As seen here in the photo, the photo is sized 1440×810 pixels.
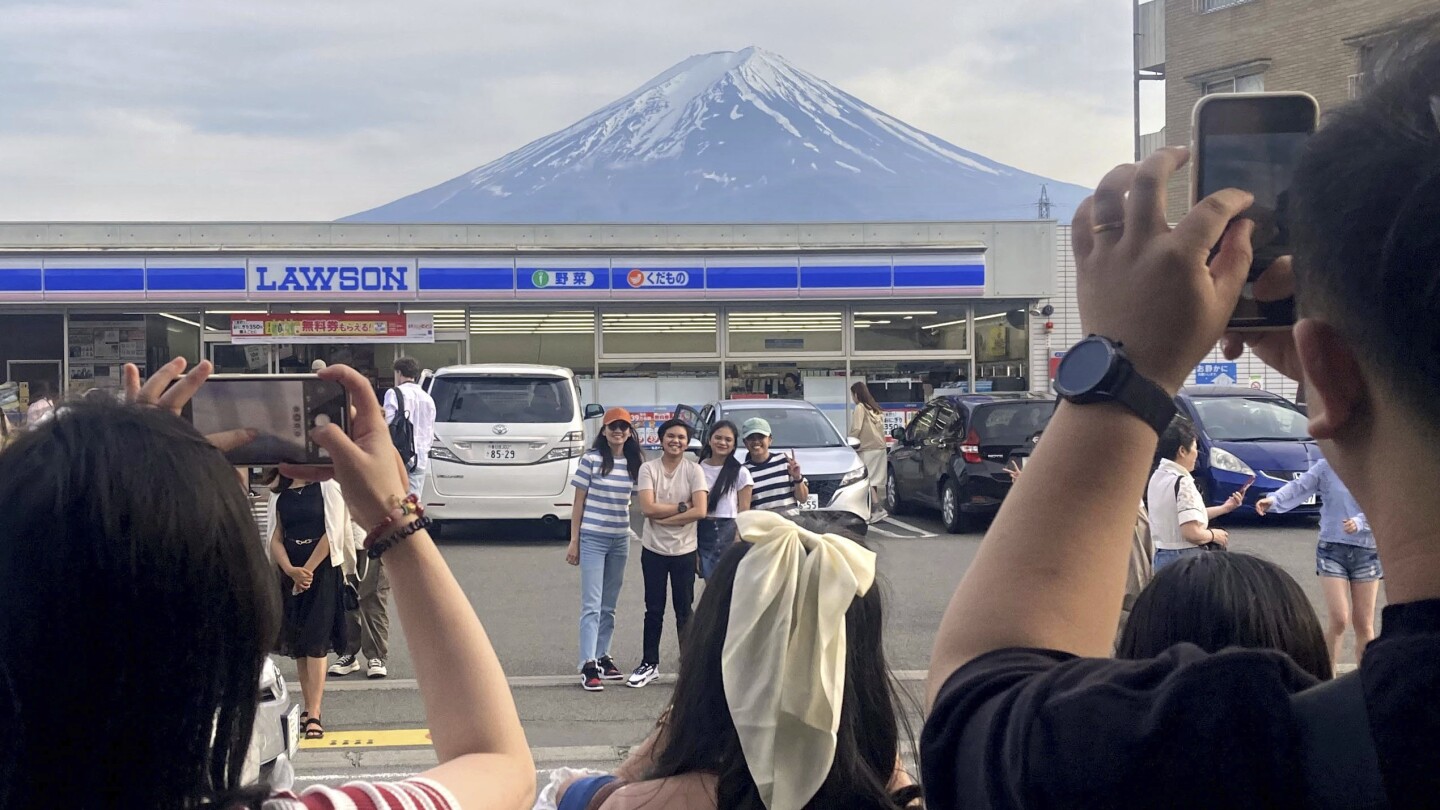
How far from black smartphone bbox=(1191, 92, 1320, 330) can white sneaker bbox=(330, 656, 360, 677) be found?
24.4 ft

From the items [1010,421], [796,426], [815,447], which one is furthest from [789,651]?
[1010,421]

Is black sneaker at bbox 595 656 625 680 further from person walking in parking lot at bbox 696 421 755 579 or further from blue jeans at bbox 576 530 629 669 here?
person walking in parking lot at bbox 696 421 755 579

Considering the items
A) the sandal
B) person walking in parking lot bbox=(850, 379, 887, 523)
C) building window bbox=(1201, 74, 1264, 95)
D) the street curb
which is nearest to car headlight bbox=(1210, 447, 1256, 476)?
person walking in parking lot bbox=(850, 379, 887, 523)

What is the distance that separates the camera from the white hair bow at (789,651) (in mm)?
2127

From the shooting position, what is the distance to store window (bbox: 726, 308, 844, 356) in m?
20.0

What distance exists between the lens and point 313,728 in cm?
653

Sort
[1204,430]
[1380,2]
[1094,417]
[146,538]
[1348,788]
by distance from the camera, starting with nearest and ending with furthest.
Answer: [1348,788] → [1094,417] → [146,538] → [1204,430] → [1380,2]

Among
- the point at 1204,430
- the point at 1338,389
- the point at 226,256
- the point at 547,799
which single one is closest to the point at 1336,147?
the point at 1338,389

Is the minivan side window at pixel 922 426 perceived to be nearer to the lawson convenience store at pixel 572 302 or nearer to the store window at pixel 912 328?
the lawson convenience store at pixel 572 302

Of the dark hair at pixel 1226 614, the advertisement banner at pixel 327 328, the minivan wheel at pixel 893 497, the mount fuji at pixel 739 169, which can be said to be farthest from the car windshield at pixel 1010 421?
the mount fuji at pixel 739 169

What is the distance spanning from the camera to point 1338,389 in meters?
0.97

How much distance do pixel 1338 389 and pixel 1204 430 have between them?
45.4 feet

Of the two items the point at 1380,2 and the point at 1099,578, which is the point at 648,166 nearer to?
the point at 1380,2

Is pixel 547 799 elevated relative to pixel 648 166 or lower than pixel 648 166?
lower
